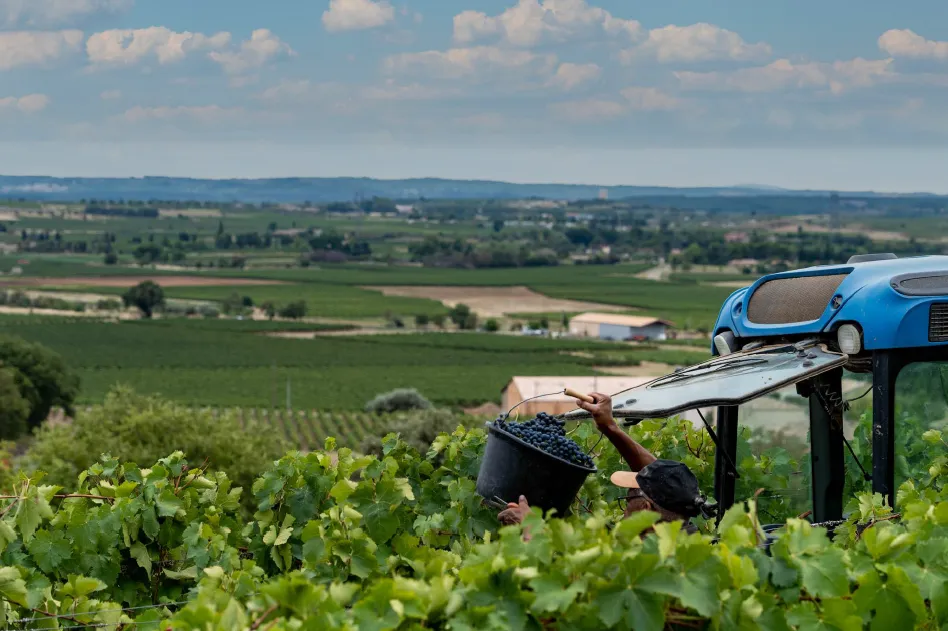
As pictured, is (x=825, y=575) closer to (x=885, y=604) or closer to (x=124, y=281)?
(x=885, y=604)

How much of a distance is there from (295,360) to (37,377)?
3596 centimetres

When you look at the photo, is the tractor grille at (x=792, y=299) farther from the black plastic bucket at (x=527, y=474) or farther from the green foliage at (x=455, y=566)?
the black plastic bucket at (x=527, y=474)

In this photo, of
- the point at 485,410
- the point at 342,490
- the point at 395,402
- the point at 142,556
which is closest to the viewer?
the point at 342,490

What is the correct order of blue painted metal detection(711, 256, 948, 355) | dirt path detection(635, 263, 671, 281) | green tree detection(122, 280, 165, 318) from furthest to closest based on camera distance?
1. dirt path detection(635, 263, 671, 281)
2. green tree detection(122, 280, 165, 318)
3. blue painted metal detection(711, 256, 948, 355)

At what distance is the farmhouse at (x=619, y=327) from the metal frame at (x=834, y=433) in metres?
111

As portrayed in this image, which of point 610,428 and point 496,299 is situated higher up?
point 610,428

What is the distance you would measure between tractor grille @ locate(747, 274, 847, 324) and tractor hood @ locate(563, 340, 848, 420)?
27 centimetres

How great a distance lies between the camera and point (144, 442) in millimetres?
41125

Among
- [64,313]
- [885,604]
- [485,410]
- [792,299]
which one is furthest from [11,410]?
[64,313]

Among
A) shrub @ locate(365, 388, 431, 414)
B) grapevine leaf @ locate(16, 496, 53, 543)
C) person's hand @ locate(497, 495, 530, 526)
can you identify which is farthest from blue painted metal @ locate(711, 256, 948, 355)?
shrub @ locate(365, 388, 431, 414)

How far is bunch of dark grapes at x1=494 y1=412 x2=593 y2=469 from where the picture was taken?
19.2ft

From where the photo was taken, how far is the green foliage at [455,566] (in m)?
4.55

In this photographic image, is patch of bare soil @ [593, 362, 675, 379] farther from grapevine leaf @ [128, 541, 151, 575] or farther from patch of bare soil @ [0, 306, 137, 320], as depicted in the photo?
grapevine leaf @ [128, 541, 151, 575]

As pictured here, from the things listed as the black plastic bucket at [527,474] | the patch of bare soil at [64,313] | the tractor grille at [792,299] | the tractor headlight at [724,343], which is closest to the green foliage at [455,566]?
the black plastic bucket at [527,474]
